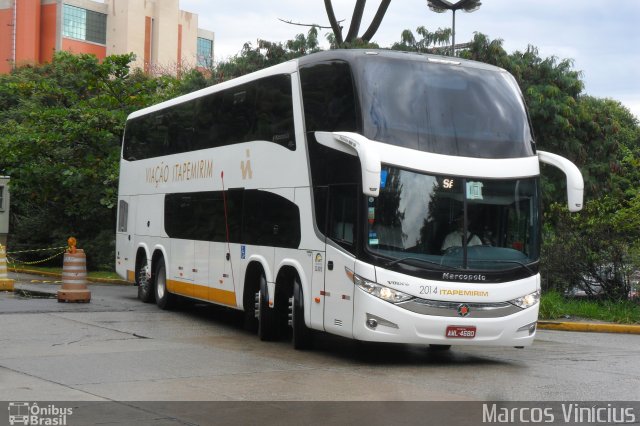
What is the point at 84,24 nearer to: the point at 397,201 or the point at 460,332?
the point at 397,201

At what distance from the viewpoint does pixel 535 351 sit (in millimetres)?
15445

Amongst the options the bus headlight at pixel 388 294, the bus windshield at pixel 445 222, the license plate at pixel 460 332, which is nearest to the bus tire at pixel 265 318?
the bus headlight at pixel 388 294

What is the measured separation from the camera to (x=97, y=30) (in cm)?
7525

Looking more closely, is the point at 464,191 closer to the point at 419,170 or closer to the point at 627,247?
the point at 419,170

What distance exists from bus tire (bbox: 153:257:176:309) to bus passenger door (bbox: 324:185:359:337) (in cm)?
796

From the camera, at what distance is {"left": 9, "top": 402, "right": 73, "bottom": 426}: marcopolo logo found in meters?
8.55

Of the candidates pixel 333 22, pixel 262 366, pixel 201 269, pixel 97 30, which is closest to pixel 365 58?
pixel 262 366

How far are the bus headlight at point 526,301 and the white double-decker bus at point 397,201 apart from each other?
0.02 metres

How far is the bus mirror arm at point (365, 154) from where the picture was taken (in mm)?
12086

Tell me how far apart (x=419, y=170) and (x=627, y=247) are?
396 inches

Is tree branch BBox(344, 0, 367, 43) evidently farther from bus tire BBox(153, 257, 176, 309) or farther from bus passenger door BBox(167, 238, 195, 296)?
bus passenger door BBox(167, 238, 195, 296)

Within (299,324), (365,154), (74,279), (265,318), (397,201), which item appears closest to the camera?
(365,154)

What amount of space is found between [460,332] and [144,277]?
11219 mm

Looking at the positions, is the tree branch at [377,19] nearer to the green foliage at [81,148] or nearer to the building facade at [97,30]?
the green foliage at [81,148]
